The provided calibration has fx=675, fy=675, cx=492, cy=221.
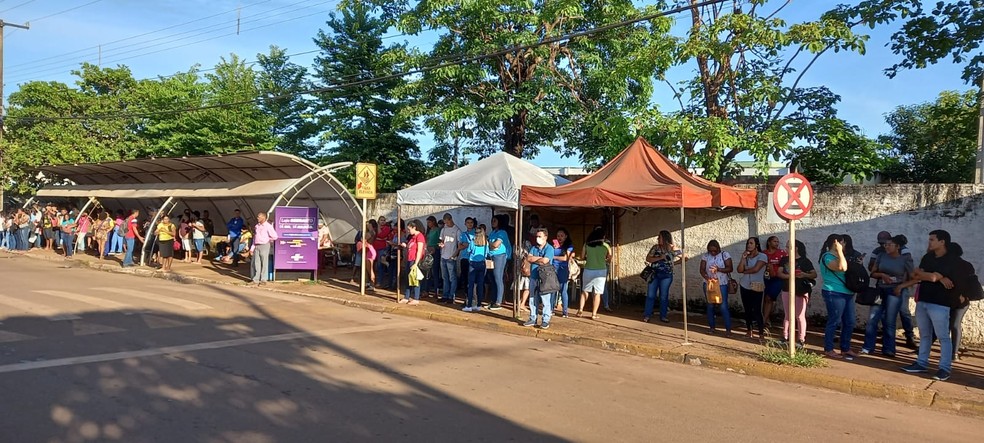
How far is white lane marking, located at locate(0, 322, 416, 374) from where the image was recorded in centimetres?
710

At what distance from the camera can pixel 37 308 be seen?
10922 mm

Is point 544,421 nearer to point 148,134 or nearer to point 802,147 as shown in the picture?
point 802,147

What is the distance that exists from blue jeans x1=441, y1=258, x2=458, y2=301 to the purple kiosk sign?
4.41 m

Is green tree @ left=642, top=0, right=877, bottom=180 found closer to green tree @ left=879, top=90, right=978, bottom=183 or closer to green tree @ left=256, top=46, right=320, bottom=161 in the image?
Answer: green tree @ left=879, top=90, right=978, bottom=183

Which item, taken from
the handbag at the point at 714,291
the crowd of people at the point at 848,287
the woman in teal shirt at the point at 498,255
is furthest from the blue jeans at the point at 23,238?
the handbag at the point at 714,291

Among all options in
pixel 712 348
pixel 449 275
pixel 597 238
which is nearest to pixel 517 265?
pixel 597 238

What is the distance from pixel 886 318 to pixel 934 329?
1.06 meters

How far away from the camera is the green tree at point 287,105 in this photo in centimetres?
2375

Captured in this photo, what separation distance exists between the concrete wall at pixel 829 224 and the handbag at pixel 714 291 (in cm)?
134

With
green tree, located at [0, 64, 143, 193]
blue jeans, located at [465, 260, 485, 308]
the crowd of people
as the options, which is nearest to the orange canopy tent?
the crowd of people

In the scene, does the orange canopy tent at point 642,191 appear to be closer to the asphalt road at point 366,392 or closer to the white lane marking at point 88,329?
the asphalt road at point 366,392

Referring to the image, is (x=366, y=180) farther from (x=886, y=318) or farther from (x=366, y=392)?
(x=886, y=318)

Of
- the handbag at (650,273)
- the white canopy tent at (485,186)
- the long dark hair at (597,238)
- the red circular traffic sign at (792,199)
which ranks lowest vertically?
the handbag at (650,273)

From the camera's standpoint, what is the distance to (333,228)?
19266 millimetres
